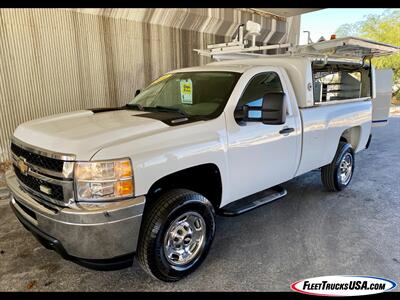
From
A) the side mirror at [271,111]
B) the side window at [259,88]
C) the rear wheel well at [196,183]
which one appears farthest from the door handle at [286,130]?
the rear wheel well at [196,183]

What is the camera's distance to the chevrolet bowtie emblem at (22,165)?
283 cm

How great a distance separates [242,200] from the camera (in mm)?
3729

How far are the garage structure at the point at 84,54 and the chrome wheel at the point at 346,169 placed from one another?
567 cm

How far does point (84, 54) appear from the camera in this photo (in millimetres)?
7465

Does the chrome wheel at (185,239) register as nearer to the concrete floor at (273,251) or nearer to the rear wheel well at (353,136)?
the concrete floor at (273,251)

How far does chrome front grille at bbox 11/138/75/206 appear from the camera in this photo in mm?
2426

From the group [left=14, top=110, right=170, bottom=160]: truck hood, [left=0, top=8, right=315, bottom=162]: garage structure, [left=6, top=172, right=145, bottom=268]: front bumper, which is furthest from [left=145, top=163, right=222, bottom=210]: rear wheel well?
[left=0, top=8, right=315, bottom=162]: garage structure

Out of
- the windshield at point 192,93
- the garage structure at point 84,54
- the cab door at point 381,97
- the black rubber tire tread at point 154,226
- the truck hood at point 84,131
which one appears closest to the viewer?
the truck hood at point 84,131

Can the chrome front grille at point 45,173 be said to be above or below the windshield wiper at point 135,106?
below

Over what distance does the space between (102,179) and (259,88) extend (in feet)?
6.97

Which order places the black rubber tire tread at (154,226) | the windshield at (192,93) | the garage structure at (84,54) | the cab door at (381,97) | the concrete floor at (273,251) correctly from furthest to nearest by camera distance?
the cab door at (381,97)
the garage structure at (84,54)
the windshield at (192,93)
the concrete floor at (273,251)
the black rubber tire tread at (154,226)

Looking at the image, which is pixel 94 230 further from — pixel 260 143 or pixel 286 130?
pixel 286 130

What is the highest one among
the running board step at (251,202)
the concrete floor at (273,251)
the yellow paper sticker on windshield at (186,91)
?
the yellow paper sticker on windshield at (186,91)

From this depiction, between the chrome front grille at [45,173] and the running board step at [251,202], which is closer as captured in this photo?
the chrome front grille at [45,173]
